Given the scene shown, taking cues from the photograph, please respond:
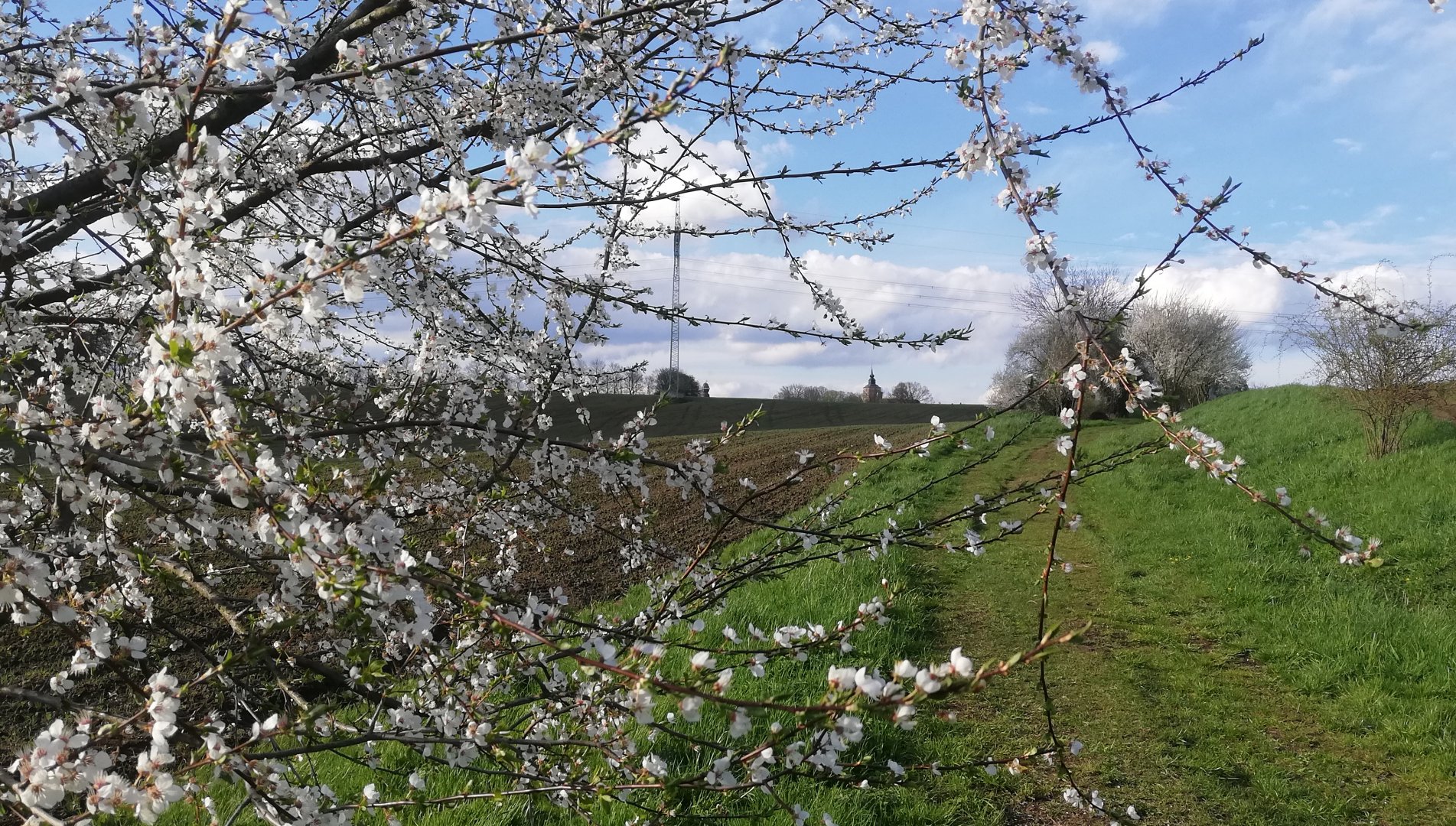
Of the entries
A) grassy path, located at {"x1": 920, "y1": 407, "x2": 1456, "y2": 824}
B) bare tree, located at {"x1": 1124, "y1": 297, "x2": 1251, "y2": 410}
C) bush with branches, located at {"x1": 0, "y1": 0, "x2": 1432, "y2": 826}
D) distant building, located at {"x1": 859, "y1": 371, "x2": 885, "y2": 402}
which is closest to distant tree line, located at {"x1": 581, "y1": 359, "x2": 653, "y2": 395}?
bush with branches, located at {"x1": 0, "y1": 0, "x2": 1432, "y2": 826}

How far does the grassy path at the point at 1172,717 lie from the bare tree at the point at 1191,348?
2592cm

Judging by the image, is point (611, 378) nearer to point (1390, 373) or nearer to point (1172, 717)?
point (1172, 717)

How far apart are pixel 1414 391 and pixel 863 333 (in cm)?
1192

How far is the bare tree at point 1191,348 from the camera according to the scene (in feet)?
100

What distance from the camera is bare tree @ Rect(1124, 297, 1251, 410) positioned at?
30.6m

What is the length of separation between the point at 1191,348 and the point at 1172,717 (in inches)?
1229

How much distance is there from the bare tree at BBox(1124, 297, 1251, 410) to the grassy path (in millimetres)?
25922

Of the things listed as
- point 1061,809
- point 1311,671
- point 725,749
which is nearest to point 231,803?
point 725,749

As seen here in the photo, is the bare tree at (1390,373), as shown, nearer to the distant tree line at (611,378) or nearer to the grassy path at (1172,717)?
the grassy path at (1172,717)

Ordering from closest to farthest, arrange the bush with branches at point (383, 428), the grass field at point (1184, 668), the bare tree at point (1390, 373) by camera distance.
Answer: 1. the bush with branches at point (383, 428)
2. the grass field at point (1184, 668)
3. the bare tree at point (1390, 373)

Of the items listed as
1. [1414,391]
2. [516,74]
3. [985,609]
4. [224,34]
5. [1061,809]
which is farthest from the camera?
[1414,391]

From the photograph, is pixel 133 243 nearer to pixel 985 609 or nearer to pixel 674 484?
pixel 674 484

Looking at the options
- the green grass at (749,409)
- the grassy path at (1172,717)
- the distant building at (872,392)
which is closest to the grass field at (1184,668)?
the grassy path at (1172,717)

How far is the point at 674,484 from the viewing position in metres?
2.43
